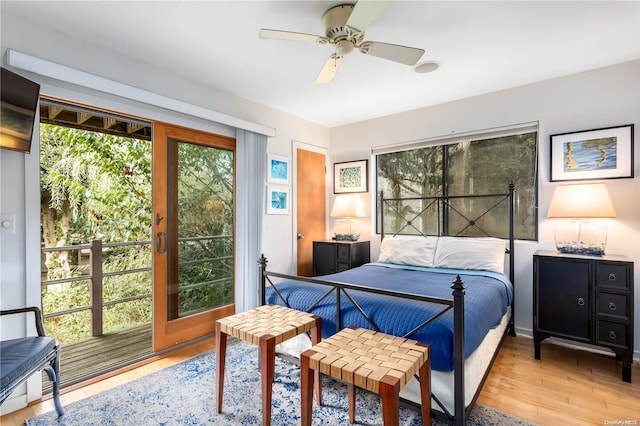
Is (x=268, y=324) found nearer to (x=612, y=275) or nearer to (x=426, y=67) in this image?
(x=426, y=67)

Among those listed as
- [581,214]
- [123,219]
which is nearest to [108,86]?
[123,219]

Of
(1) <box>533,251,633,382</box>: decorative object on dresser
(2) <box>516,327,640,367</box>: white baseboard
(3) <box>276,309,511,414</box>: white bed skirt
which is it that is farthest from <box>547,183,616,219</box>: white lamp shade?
(3) <box>276,309,511,414</box>: white bed skirt

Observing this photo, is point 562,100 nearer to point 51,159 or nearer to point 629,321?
point 629,321

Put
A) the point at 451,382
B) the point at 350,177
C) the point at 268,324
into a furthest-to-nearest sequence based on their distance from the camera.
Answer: the point at 350,177 → the point at 268,324 → the point at 451,382

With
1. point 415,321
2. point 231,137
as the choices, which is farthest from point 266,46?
point 415,321

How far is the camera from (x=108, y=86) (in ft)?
7.61

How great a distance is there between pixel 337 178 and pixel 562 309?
293 cm

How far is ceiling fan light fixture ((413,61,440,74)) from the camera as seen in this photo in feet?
8.68

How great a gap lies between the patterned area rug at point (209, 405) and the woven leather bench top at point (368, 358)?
54cm

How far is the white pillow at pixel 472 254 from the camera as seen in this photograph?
9.56ft

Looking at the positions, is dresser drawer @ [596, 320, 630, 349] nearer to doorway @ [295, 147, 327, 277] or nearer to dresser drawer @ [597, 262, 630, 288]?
dresser drawer @ [597, 262, 630, 288]

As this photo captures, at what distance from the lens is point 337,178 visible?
4.51m

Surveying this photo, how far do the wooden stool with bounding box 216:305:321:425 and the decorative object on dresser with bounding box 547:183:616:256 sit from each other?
229 centimetres

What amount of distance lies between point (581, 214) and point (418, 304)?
1.73 metres
